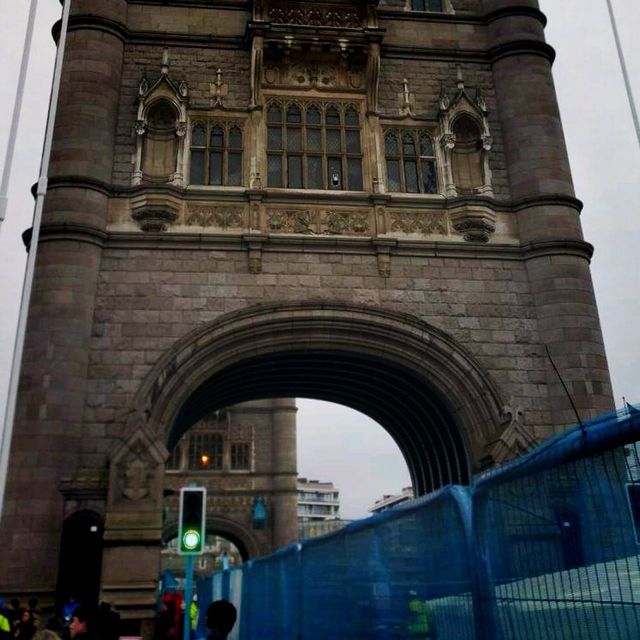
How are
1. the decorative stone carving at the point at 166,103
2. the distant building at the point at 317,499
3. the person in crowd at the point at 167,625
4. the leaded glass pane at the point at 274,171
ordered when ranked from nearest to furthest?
the person in crowd at the point at 167,625 < the decorative stone carving at the point at 166,103 < the leaded glass pane at the point at 274,171 < the distant building at the point at 317,499

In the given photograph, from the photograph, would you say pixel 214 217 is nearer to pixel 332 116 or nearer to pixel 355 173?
pixel 355 173

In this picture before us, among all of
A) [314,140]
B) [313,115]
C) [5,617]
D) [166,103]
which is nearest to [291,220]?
[314,140]

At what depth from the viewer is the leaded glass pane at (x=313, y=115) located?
1812 cm

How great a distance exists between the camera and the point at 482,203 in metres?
17.0

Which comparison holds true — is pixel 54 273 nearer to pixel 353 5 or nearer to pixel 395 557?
pixel 353 5

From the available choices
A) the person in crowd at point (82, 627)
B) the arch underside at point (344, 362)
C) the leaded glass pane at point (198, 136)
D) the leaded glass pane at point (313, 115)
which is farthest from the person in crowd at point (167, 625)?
the leaded glass pane at point (313, 115)

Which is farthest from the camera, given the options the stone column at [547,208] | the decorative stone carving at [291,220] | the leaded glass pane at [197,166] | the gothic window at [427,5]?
the gothic window at [427,5]

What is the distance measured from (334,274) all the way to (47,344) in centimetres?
631

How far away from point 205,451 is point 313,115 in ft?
84.9

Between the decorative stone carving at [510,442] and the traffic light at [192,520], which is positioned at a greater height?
the decorative stone carving at [510,442]

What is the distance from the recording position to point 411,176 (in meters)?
17.8

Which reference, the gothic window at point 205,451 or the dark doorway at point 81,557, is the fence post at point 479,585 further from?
the gothic window at point 205,451

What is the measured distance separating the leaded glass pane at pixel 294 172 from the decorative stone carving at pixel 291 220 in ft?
2.83

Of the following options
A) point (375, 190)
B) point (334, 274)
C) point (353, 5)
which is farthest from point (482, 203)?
point (353, 5)
